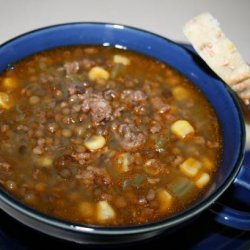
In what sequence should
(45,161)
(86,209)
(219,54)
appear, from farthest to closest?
(219,54)
(45,161)
(86,209)

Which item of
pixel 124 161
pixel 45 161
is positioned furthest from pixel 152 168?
pixel 45 161

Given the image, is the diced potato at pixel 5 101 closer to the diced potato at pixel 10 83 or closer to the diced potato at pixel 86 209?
the diced potato at pixel 10 83

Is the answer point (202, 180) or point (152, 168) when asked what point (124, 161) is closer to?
point (152, 168)

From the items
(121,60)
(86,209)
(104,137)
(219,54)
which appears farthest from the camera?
(121,60)

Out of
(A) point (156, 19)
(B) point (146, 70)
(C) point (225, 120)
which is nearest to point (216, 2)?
(A) point (156, 19)

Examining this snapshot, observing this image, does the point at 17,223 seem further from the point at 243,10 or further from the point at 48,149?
the point at 243,10

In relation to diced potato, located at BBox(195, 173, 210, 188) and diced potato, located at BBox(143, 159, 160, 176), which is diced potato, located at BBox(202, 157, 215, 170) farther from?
diced potato, located at BBox(143, 159, 160, 176)

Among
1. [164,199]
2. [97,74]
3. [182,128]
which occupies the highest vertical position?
[97,74]
